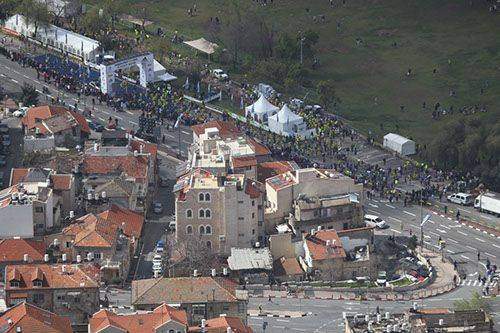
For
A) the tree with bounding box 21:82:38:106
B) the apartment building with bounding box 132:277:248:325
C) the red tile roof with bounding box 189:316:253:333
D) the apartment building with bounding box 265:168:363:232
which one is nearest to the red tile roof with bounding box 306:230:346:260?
the apartment building with bounding box 265:168:363:232

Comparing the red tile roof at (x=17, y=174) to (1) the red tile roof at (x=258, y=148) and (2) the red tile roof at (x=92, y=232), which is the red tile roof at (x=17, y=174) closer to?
(2) the red tile roof at (x=92, y=232)

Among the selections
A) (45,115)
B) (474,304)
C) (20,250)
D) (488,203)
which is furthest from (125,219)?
(488,203)

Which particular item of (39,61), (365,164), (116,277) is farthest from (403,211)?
(39,61)

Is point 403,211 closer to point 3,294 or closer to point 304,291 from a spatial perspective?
point 304,291

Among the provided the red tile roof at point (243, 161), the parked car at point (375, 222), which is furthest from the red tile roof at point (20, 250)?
the parked car at point (375, 222)

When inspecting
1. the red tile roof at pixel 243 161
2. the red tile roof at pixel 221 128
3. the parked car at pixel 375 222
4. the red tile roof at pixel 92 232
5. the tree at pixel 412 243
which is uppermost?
the red tile roof at pixel 221 128
